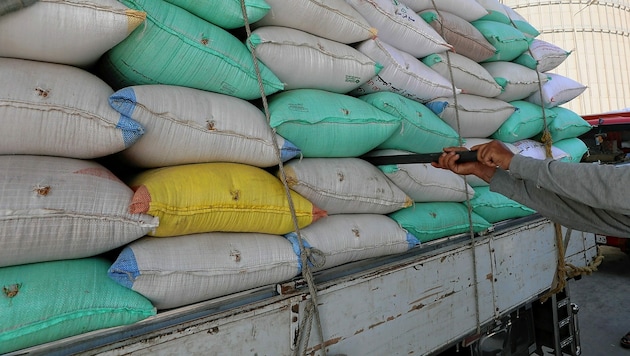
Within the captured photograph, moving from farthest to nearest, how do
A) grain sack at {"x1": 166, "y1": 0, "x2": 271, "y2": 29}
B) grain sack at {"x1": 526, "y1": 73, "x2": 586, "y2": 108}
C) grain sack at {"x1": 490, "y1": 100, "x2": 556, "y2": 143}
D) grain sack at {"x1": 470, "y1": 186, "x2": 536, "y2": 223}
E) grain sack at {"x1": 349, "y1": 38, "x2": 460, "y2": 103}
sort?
grain sack at {"x1": 526, "y1": 73, "x2": 586, "y2": 108} → grain sack at {"x1": 490, "y1": 100, "x2": 556, "y2": 143} → grain sack at {"x1": 470, "y1": 186, "x2": 536, "y2": 223} → grain sack at {"x1": 349, "y1": 38, "x2": 460, "y2": 103} → grain sack at {"x1": 166, "y1": 0, "x2": 271, "y2": 29}

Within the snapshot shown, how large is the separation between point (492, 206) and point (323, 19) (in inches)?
51.4

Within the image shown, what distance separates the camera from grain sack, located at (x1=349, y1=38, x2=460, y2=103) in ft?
6.21

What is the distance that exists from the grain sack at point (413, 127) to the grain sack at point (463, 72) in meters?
0.30

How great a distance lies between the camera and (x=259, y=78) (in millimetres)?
1364

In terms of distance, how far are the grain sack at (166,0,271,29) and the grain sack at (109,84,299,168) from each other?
10.2 inches

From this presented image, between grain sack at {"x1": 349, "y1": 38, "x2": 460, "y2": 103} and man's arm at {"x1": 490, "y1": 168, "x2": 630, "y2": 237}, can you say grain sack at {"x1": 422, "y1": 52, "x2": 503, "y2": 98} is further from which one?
man's arm at {"x1": 490, "y1": 168, "x2": 630, "y2": 237}

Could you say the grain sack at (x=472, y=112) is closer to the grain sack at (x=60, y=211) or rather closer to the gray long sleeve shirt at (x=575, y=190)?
the gray long sleeve shirt at (x=575, y=190)

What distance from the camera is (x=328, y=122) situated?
1.55 m

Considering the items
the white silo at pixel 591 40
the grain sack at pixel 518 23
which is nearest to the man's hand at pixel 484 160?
the grain sack at pixel 518 23

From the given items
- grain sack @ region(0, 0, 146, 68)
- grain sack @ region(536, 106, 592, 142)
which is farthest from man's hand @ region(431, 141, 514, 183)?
grain sack @ region(536, 106, 592, 142)

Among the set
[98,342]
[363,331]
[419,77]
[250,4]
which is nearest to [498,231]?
[419,77]

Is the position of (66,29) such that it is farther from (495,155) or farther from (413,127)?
(413,127)

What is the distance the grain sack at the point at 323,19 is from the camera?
156 cm

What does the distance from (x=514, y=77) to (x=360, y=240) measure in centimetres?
182
